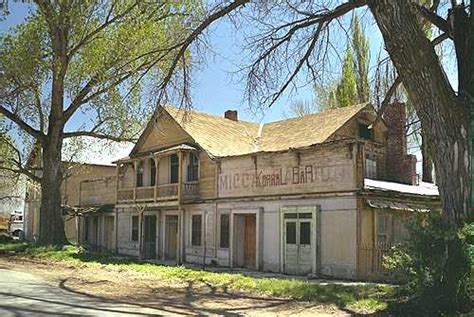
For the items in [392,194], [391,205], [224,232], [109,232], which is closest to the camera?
[391,205]

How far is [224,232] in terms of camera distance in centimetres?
2600

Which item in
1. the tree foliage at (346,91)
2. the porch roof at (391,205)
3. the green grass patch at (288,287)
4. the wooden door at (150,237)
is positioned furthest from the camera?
the tree foliage at (346,91)

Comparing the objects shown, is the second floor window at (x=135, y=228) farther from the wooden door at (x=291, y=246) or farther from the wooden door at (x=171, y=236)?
the wooden door at (x=291, y=246)

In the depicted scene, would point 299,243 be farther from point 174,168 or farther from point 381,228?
point 174,168

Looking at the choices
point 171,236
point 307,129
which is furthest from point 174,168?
point 307,129

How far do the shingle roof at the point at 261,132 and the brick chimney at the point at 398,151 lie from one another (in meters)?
1.55

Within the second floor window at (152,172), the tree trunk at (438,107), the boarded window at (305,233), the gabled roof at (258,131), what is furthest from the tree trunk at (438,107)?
the second floor window at (152,172)

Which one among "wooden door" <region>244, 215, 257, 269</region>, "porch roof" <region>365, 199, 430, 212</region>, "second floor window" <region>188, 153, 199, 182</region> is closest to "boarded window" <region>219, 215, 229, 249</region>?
"wooden door" <region>244, 215, 257, 269</region>

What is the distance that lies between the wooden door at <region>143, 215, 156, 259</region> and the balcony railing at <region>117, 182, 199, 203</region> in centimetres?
142

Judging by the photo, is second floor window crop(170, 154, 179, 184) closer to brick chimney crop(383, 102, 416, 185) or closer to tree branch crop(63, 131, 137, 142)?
tree branch crop(63, 131, 137, 142)

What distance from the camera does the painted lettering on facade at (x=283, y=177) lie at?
823 inches

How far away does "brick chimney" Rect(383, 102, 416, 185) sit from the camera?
27.5 meters

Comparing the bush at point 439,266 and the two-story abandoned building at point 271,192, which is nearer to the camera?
the bush at point 439,266

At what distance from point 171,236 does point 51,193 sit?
7.32m
